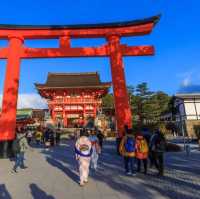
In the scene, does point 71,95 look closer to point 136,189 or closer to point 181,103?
point 181,103

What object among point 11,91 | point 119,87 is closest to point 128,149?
point 119,87

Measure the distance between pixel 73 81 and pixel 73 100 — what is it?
3.89 m

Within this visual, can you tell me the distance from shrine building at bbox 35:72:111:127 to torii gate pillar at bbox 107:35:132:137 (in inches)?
802

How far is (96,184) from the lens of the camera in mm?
6574

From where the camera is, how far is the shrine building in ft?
112

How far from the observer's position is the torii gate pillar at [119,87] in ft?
40.8

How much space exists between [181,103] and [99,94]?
11.5 meters

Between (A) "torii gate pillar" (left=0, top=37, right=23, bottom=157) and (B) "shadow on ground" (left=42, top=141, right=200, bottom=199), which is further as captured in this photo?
(A) "torii gate pillar" (left=0, top=37, right=23, bottom=157)

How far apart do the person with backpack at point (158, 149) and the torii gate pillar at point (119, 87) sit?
14.1ft

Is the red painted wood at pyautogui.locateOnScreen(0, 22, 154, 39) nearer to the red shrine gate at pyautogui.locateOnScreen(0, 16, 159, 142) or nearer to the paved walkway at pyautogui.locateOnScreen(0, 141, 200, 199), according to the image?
the red shrine gate at pyautogui.locateOnScreen(0, 16, 159, 142)

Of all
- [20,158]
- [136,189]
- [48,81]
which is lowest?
[136,189]

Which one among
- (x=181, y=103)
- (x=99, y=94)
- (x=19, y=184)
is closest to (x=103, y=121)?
(x=99, y=94)

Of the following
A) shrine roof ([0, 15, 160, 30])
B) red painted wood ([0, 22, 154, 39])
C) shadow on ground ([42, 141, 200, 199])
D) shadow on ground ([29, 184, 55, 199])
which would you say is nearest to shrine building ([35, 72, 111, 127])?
red painted wood ([0, 22, 154, 39])

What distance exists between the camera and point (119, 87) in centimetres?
1288
